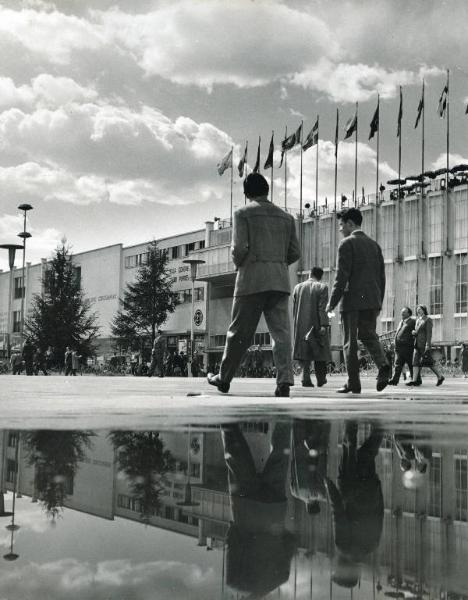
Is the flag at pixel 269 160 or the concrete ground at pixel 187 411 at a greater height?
the flag at pixel 269 160

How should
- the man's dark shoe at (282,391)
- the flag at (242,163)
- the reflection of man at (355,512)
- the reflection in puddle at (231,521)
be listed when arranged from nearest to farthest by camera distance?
the reflection in puddle at (231,521), the reflection of man at (355,512), the man's dark shoe at (282,391), the flag at (242,163)

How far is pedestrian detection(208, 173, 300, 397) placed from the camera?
7.20 metres

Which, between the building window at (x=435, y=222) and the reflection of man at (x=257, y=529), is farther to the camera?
the building window at (x=435, y=222)

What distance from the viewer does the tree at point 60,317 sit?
6025 centimetres

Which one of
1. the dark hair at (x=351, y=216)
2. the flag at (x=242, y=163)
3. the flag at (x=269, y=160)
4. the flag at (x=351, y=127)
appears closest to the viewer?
the dark hair at (x=351, y=216)

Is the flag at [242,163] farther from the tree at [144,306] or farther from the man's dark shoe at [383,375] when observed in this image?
the man's dark shoe at [383,375]

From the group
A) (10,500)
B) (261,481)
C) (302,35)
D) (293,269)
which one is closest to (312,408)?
(261,481)

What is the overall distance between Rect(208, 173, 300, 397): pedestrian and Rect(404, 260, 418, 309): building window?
4760 cm

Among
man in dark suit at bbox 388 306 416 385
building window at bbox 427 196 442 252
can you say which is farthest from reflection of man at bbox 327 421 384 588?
building window at bbox 427 196 442 252

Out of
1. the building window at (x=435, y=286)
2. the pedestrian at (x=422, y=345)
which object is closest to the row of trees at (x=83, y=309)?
the building window at (x=435, y=286)

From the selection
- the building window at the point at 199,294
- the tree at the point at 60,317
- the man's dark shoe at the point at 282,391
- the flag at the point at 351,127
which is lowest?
the man's dark shoe at the point at 282,391

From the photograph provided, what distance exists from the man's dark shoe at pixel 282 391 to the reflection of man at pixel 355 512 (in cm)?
414

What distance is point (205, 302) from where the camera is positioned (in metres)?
71.4

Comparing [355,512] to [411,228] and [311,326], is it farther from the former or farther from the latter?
[411,228]
